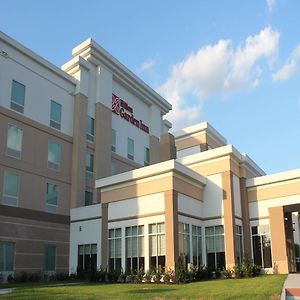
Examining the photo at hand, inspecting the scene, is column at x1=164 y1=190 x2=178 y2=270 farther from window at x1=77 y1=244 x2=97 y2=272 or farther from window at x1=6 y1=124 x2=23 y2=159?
window at x1=6 y1=124 x2=23 y2=159

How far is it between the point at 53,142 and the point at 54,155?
1.02 meters

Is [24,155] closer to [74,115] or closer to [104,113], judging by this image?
[74,115]

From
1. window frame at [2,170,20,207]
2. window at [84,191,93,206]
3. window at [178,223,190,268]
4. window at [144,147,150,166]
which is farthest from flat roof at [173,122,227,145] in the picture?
window frame at [2,170,20,207]

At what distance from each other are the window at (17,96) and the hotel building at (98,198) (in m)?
0.08

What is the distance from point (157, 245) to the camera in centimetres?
2589

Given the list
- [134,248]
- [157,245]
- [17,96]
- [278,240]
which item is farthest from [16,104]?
[278,240]

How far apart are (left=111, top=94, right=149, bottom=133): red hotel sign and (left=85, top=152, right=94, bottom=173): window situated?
5.66m

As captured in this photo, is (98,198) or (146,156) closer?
(98,198)

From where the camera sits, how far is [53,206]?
103 ft

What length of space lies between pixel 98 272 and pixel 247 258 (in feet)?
31.7

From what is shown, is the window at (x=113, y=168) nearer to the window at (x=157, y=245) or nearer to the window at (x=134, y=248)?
the window at (x=134, y=248)

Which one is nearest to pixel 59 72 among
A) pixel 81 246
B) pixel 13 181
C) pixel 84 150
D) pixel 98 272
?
pixel 84 150

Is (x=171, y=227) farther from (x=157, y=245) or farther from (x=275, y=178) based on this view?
(x=275, y=178)

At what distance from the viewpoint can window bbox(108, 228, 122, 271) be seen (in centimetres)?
2767
